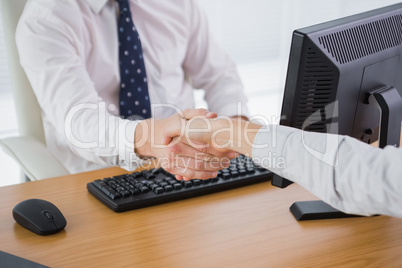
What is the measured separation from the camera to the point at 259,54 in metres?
2.86

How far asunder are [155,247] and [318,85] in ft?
1.33

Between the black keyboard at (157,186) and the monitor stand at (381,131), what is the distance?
0.14 metres

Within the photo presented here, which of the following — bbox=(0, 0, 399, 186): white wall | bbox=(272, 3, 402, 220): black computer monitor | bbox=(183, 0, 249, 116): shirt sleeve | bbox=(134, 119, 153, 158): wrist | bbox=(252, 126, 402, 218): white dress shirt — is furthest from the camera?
bbox=(0, 0, 399, 186): white wall

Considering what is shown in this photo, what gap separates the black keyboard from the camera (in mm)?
948

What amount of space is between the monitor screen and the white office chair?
0.60 metres

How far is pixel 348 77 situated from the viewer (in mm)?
863

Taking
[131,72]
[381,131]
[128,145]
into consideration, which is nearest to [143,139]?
[128,145]

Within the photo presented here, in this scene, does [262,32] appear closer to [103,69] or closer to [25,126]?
[103,69]

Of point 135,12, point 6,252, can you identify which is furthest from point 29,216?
point 135,12

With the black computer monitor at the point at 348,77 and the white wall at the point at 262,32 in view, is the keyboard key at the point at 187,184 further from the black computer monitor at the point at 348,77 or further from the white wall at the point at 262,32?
the white wall at the point at 262,32

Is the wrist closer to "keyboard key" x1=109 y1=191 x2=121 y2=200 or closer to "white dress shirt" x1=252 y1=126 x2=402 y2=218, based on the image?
"keyboard key" x1=109 y1=191 x2=121 y2=200

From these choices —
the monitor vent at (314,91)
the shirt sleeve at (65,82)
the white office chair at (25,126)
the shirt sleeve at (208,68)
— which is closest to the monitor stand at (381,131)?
the monitor vent at (314,91)

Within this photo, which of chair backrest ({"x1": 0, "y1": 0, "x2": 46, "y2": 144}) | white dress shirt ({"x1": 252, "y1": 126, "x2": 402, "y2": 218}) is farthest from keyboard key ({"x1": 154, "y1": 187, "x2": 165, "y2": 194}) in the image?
chair backrest ({"x1": 0, "y1": 0, "x2": 46, "y2": 144})

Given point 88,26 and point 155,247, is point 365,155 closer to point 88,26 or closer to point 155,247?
point 155,247
